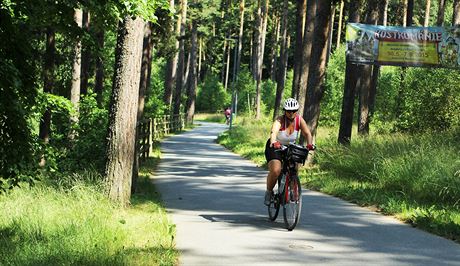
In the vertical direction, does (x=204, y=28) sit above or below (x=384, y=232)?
above

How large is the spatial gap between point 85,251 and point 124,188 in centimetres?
338

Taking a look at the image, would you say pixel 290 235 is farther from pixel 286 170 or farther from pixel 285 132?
pixel 285 132

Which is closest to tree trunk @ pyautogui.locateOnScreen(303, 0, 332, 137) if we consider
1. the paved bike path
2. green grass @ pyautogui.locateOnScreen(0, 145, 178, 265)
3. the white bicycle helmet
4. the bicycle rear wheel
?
the paved bike path

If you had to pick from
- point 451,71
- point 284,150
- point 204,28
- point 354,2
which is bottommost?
point 284,150

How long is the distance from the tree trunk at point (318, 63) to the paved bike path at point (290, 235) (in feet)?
17.9

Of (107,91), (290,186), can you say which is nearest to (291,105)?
(290,186)

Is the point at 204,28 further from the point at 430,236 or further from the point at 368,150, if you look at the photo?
the point at 430,236

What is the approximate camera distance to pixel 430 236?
320 inches

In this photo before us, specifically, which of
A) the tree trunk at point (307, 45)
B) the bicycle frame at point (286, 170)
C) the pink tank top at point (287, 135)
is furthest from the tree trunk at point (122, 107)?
the tree trunk at point (307, 45)

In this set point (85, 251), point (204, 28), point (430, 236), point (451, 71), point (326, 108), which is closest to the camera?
point (85, 251)

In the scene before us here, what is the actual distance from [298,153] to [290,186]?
0.55 meters

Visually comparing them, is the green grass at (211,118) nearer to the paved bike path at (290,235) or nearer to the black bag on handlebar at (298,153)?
the paved bike path at (290,235)

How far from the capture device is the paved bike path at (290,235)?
6.68 meters

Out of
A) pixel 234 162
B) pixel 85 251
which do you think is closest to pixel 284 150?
pixel 85 251
